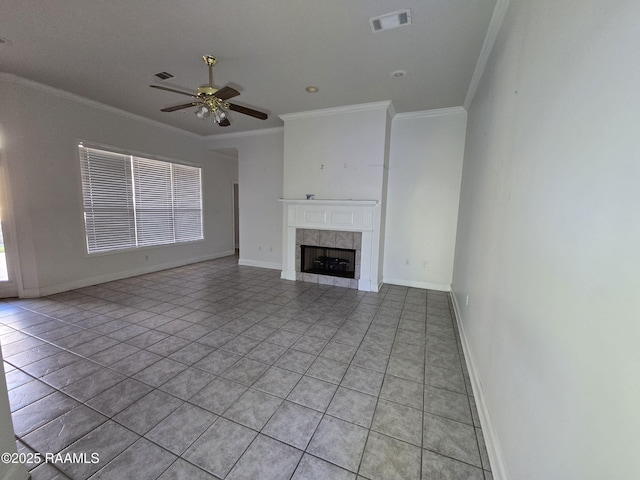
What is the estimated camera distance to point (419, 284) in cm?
472

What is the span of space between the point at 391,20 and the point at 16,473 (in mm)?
3955

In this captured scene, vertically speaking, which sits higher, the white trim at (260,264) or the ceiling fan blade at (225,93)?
the ceiling fan blade at (225,93)

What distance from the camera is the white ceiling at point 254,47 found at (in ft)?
7.25

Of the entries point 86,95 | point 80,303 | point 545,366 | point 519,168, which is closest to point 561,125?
point 519,168

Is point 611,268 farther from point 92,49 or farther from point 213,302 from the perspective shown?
point 92,49

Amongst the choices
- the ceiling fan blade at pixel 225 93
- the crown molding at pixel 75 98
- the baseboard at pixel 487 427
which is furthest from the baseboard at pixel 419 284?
the crown molding at pixel 75 98

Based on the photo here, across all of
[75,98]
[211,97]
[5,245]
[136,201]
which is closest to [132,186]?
[136,201]

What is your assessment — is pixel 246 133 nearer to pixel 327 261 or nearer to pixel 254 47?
pixel 254 47

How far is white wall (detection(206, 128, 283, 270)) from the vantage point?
5.73 meters

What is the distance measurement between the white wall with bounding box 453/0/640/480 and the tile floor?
0.51m

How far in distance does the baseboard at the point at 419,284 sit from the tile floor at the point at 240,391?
102 cm

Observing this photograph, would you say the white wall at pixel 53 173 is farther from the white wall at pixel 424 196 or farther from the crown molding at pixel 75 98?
the white wall at pixel 424 196

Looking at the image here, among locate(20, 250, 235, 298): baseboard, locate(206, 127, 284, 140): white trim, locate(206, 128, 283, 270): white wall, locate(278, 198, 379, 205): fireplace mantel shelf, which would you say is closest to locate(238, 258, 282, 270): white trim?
locate(206, 128, 283, 270): white wall

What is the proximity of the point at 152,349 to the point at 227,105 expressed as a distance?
2.82 metres
